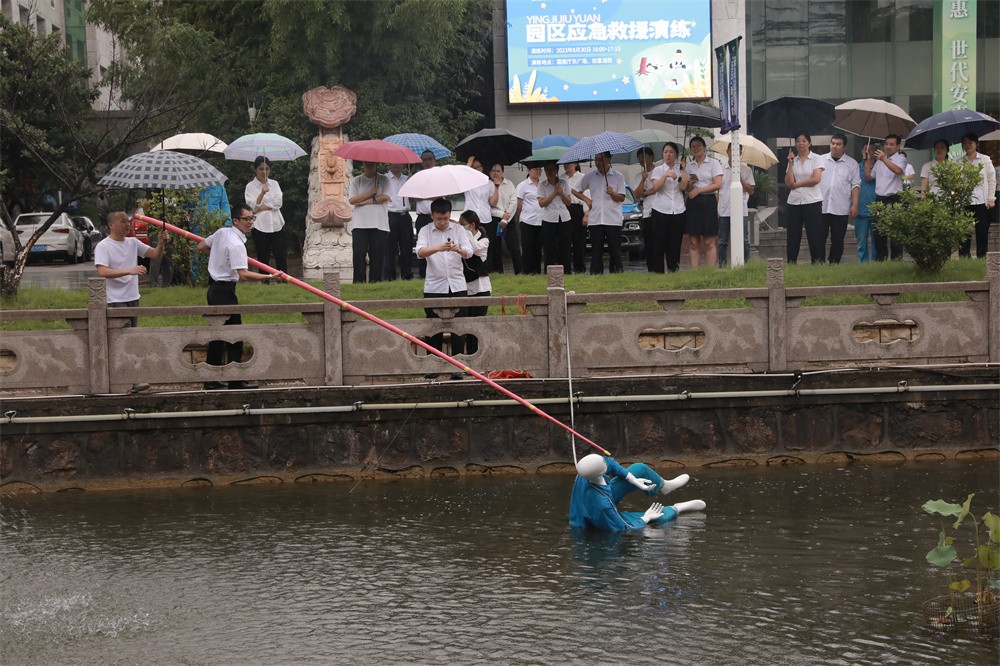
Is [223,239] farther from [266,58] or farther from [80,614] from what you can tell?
[266,58]

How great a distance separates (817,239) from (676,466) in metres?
5.89

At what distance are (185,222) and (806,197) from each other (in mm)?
8309

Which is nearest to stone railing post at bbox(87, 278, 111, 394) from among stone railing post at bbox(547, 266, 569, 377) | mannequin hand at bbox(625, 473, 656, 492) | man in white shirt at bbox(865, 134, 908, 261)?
stone railing post at bbox(547, 266, 569, 377)

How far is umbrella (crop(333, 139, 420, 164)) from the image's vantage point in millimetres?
17219

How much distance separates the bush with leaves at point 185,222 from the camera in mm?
17969

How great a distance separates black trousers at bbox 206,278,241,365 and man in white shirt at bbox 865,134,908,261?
848 cm

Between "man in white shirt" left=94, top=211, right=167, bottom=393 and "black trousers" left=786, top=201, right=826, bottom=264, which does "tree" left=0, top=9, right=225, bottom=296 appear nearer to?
"man in white shirt" left=94, top=211, right=167, bottom=393

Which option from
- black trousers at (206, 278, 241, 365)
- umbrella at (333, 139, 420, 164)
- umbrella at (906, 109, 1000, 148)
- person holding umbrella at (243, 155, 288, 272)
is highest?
umbrella at (906, 109, 1000, 148)

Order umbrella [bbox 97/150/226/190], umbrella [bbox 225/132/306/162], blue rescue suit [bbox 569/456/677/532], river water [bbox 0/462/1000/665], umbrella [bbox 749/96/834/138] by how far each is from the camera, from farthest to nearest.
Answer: umbrella [bbox 225/132/306/162] < umbrella [bbox 749/96/834/138] < umbrella [bbox 97/150/226/190] < blue rescue suit [bbox 569/456/677/532] < river water [bbox 0/462/1000/665]

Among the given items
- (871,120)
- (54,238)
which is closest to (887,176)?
(871,120)

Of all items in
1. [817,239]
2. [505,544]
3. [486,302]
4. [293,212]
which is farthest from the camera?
[293,212]

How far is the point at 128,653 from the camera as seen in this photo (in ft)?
27.6

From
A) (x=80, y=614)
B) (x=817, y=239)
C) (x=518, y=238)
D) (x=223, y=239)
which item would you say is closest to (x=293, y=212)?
(x=518, y=238)

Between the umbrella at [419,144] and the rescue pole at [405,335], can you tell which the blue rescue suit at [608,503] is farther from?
the umbrella at [419,144]
